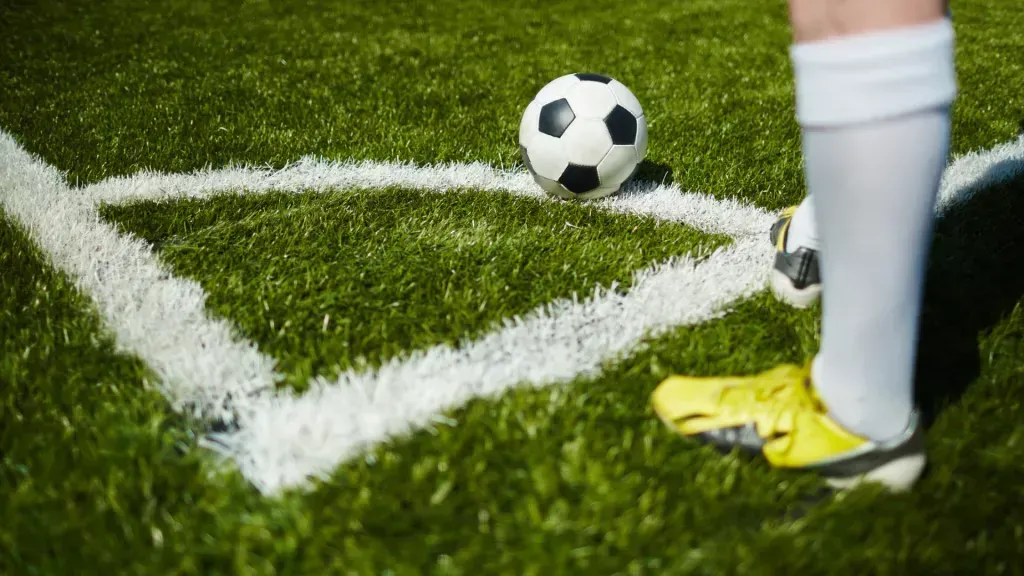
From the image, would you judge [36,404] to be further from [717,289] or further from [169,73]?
[169,73]

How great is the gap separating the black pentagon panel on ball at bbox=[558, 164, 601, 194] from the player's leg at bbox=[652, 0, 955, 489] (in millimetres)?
1513

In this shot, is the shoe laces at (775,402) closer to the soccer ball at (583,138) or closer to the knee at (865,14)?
the knee at (865,14)

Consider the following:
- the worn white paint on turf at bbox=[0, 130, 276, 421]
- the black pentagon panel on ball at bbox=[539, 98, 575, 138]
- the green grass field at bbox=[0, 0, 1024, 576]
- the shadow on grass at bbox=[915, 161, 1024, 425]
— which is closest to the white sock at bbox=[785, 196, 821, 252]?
the green grass field at bbox=[0, 0, 1024, 576]

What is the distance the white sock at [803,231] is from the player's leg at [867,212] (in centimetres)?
65

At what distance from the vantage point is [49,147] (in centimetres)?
360

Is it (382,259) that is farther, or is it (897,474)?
(382,259)

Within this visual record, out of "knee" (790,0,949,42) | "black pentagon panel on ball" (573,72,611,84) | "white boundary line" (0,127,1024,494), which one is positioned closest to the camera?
"knee" (790,0,949,42)

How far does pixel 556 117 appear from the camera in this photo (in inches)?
112

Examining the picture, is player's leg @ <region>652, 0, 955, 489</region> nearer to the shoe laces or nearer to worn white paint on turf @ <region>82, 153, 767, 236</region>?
the shoe laces

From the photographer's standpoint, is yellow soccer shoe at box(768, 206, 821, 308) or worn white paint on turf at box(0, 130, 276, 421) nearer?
worn white paint on turf at box(0, 130, 276, 421)

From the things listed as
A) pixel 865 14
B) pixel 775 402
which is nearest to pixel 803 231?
pixel 775 402

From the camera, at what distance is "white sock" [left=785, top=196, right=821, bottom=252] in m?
2.00

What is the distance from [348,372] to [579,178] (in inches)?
56.1

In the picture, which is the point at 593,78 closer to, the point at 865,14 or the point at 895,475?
the point at 865,14
